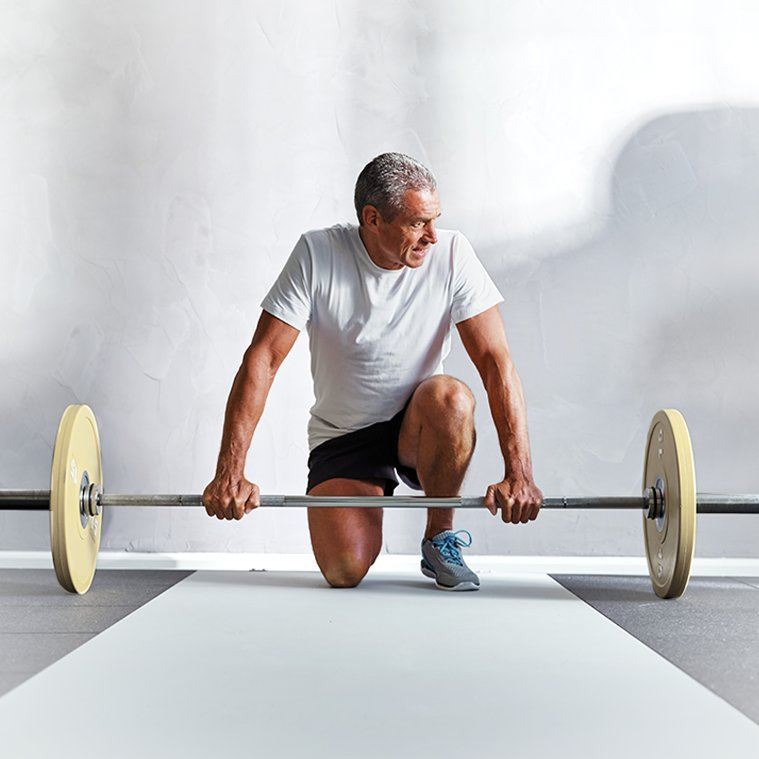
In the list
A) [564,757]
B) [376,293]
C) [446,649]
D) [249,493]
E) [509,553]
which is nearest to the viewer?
[564,757]

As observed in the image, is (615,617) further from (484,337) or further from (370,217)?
(370,217)

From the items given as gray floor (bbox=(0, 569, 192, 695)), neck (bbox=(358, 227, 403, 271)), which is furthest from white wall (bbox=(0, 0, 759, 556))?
neck (bbox=(358, 227, 403, 271))

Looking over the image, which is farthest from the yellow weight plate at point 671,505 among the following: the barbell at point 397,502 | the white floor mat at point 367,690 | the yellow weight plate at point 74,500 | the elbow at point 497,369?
the yellow weight plate at point 74,500

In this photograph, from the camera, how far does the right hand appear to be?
244cm

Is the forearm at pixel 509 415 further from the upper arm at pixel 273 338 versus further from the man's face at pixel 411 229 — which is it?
the upper arm at pixel 273 338

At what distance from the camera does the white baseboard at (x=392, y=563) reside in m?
3.24

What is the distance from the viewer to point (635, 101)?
329 centimetres

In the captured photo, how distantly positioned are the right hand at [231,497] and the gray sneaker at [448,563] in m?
0.56

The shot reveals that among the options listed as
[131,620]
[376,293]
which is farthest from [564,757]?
[376,293]

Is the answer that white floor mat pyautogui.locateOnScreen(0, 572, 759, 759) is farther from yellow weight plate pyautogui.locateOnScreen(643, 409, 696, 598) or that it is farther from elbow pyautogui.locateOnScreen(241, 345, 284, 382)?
elbow pyautogui.locateOnScreen(241, 345, 284, 382)

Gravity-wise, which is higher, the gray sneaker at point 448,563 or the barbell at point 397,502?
the barbell at point 397,502

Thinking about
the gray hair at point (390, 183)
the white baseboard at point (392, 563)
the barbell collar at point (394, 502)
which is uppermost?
the gray hair at point (390, 183)

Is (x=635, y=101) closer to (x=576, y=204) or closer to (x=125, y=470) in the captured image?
(x=576, y=204)

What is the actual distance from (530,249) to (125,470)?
138 centimetres
